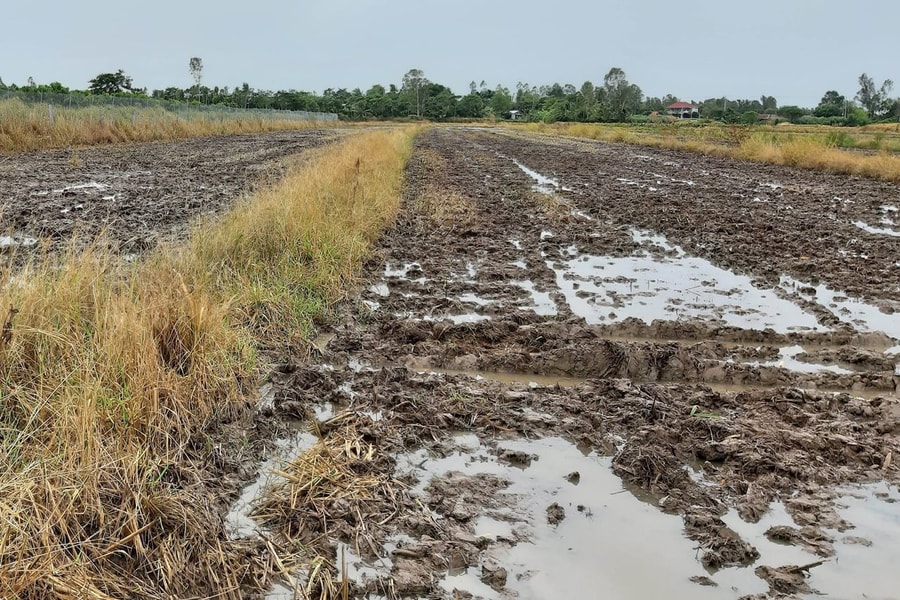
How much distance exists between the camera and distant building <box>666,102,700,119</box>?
109 meters

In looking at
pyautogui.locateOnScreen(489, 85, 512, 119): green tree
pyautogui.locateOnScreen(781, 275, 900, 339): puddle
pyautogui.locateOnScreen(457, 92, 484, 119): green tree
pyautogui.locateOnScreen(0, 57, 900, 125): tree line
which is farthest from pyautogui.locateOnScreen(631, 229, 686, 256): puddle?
pyautogui.locateOnScreen(489, 85, 512, 119): green tree

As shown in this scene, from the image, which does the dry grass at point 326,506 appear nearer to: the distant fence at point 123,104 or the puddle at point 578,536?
the puddle at point 578,536

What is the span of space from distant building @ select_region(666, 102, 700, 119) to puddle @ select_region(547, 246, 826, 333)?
4339 inches

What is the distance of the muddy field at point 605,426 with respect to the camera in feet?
8.16

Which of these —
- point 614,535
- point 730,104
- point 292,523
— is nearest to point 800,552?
point 614,535

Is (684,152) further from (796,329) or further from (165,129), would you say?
(796,329)

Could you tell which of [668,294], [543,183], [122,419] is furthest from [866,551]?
[543,183]

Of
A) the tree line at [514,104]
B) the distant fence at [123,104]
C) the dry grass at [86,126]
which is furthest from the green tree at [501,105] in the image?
the dry grass at [86,126]

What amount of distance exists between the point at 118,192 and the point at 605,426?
1014 cm

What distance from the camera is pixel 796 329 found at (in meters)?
4.99

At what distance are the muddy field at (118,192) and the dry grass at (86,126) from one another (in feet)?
3.58

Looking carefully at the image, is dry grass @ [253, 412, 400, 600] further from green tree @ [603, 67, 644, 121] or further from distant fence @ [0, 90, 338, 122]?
green tree @ [603, 67, 644, 121]

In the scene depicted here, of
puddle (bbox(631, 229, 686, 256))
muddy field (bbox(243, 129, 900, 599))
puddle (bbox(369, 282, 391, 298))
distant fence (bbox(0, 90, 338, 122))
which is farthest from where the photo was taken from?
distant fence (bbox(0, 90, 338, 122))

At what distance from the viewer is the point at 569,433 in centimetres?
347
